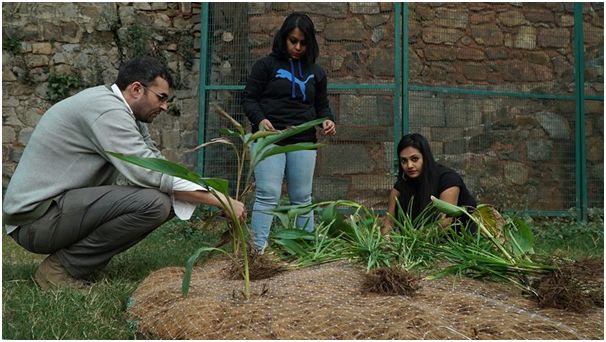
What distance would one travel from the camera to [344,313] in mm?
2342

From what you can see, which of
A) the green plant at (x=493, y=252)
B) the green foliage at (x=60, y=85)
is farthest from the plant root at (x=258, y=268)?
the green foliage at (x=60, y=85)

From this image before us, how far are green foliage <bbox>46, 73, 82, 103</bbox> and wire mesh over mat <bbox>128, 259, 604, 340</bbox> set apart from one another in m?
4.80

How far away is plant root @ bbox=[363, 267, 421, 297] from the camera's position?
8.53 ft

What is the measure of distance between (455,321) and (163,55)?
5483mm

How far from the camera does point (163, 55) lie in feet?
23.8

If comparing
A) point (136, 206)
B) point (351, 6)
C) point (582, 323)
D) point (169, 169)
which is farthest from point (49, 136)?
point (351, 6)

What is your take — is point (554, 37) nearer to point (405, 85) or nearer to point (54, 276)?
point (405, 85)

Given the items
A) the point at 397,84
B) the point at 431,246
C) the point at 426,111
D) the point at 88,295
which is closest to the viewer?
the point at 88,295

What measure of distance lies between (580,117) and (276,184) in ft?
11.9

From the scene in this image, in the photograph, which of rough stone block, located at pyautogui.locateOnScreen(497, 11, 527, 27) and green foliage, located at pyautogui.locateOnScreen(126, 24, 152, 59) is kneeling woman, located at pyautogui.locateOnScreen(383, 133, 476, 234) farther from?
green foliage, located at pyautogui.locateOnScreen(126, 24, 152, 59)

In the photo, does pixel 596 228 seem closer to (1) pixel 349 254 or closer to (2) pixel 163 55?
(1) pixel 349 254

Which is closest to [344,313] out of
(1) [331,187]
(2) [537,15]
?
(1) [331,187]

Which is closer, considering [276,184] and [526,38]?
[276,184]

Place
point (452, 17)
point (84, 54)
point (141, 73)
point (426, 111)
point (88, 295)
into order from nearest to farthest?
point (88, 295) → point (141, 73) → point (426, 111) → point (452, 17) → point (84, 54)
